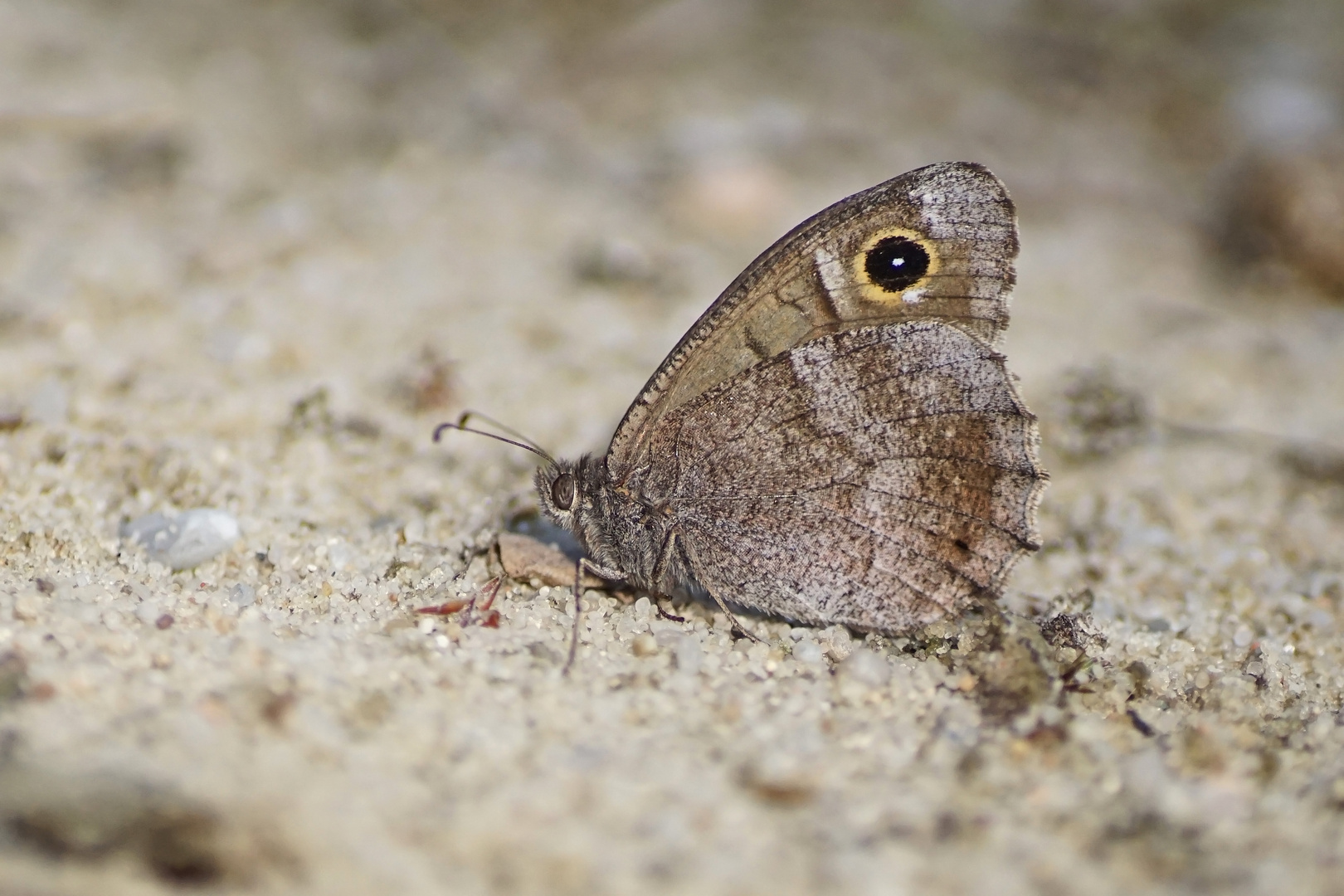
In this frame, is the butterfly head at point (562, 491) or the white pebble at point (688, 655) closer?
the white pebble at point (688, 655)

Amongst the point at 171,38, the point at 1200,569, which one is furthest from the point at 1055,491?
the point at 171,38

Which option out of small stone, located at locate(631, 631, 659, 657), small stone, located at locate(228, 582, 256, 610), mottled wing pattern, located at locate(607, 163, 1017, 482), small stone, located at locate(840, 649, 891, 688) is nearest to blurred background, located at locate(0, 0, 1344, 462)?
small stone, located at locate(228, 582, 256, 610)

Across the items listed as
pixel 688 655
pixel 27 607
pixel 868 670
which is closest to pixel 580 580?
pixel 688 655

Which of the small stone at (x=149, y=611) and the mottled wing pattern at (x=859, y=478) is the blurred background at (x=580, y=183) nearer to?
the mottled wing pattern at (x=859, y=478)

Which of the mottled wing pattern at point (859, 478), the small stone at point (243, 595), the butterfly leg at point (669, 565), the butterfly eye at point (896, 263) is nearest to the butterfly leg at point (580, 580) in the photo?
the butterfly leg at point (669, 565)

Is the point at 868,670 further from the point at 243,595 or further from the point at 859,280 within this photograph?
the point at 243,595
